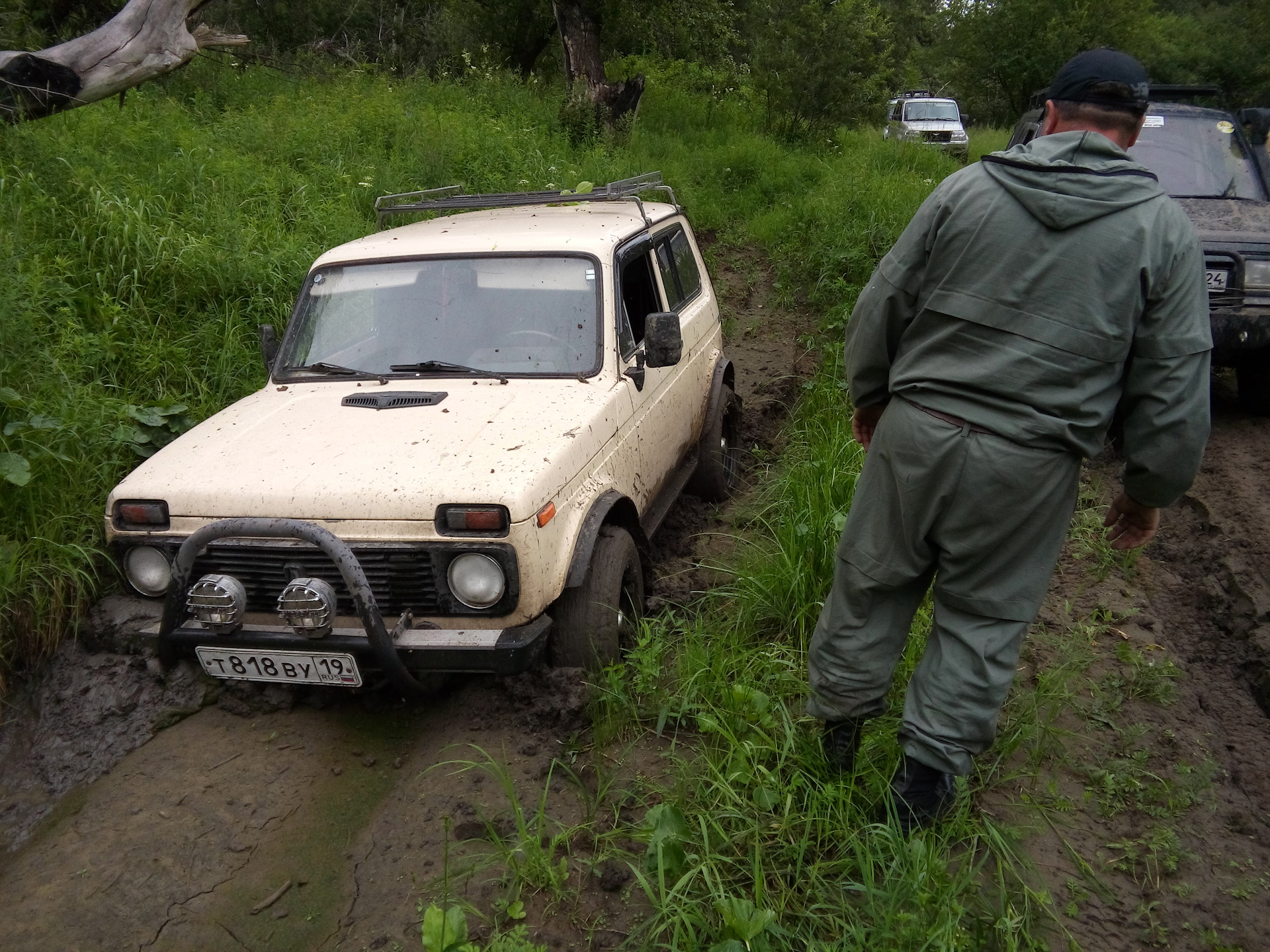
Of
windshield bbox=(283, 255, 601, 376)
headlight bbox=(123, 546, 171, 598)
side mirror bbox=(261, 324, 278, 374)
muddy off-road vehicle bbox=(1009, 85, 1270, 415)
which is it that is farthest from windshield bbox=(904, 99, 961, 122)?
headlight bbox=(123, 546, 171, 598)

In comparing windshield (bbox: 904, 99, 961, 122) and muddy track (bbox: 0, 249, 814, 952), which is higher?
windshield (bbox: 904, 99, 961, 122)

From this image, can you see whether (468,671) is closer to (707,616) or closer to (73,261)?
(707,616)

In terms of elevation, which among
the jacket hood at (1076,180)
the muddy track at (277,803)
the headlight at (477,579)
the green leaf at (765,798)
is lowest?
the muddy track at (277,803)

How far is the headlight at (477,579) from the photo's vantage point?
2949mm

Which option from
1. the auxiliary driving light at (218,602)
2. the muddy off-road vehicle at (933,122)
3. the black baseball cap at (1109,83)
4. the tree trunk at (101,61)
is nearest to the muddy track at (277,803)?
the auxiliary driving light at (218,602)

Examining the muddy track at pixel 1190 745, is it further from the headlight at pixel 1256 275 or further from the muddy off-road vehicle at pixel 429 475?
the muddy off-road vehicle at pixel 429 475

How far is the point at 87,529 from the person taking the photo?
13.1ft

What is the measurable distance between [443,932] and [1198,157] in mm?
7061

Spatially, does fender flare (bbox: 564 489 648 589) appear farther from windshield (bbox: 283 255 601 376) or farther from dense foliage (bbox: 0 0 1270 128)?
dense foliage (bbox: 0 0 1270 128)

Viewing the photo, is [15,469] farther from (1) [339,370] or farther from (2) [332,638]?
(2) [332,638]

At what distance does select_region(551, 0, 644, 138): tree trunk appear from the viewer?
12.5 m

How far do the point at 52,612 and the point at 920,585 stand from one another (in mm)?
3323

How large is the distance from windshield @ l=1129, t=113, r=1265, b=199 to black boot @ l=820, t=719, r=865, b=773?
5464 mm

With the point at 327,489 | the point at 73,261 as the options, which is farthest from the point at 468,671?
the point at 73,261
